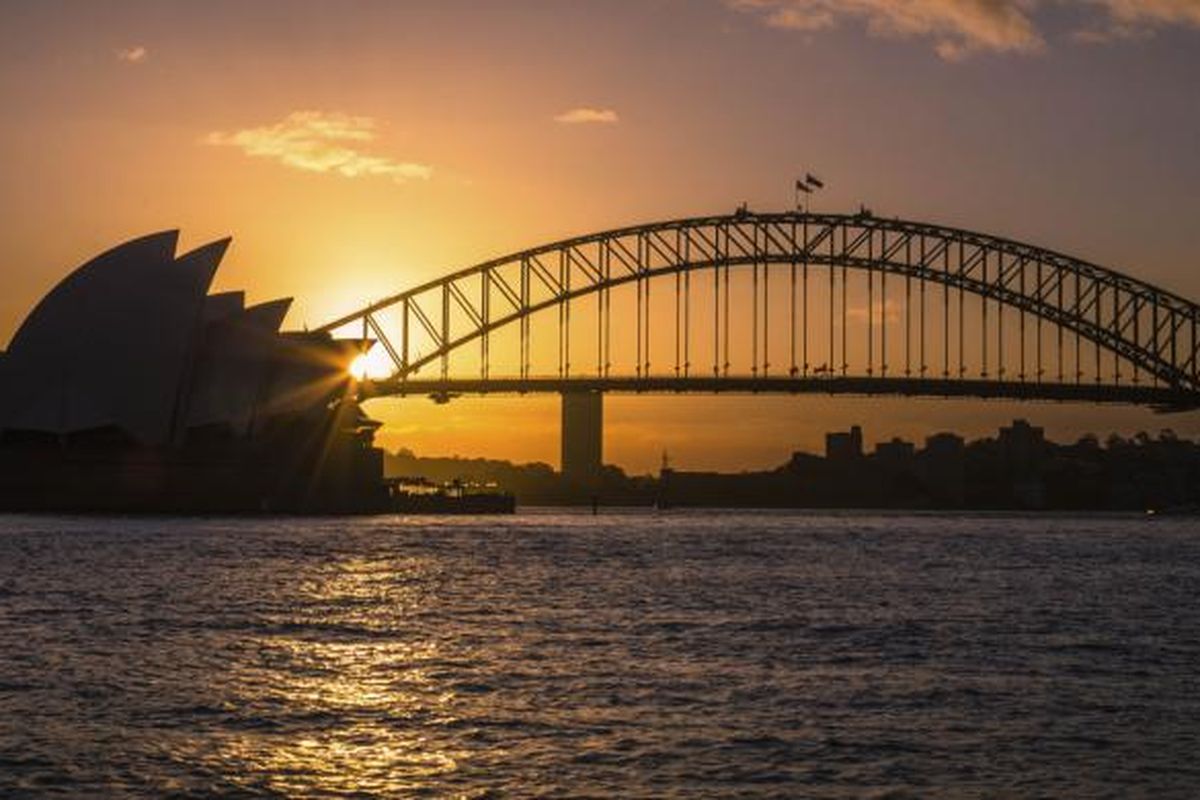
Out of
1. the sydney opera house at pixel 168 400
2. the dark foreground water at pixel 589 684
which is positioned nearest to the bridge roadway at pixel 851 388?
the sydney opera house at pixel 168 400

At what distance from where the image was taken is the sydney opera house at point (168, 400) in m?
92.8

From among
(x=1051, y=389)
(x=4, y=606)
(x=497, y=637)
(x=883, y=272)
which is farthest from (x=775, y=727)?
(x=883, y=272)

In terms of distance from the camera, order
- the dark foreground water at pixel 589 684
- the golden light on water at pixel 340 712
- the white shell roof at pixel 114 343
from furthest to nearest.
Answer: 1. the white shell roof at pixel 114 343
2. the dark foreground water at pixel 589 684
3. the golden light on water at pixel 340 712

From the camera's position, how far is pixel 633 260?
352 ft

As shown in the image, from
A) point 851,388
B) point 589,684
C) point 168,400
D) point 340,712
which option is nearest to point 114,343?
point 168,400

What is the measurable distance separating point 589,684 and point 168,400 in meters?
77.8

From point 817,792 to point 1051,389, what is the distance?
3254 inches

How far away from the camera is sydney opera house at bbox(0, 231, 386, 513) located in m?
92.8

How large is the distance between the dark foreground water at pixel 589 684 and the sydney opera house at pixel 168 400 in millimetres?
45011

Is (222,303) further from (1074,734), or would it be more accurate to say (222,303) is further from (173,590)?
(1074,734)

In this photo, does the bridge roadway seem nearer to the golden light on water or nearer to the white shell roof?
the white shell roof

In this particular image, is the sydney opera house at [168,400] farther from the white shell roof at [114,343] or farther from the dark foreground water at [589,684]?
the dark foreground water at [589,684]

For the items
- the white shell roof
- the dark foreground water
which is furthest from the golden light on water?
the white shell roof

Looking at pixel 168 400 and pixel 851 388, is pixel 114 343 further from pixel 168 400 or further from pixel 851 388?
pixel 851 388
